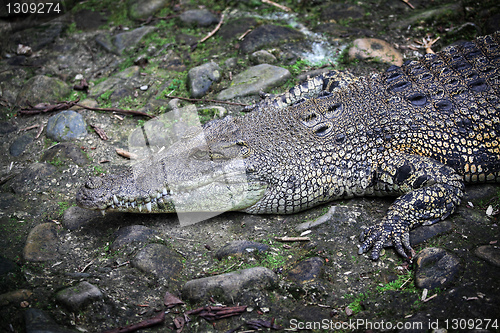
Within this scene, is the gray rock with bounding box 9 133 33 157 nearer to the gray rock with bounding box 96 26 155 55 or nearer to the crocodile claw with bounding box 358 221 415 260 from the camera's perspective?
the gray rock with bounding box 96 26 155 55

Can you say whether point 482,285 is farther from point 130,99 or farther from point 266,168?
point 130,99

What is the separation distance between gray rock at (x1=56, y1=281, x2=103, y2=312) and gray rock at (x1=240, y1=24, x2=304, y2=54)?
3.87 m

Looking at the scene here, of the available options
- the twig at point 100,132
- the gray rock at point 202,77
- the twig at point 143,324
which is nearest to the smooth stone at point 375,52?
the gray rock at point 202,77

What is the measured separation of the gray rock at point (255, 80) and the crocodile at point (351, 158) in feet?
3.67

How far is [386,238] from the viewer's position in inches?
128

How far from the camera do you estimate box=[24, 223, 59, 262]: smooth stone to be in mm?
3149

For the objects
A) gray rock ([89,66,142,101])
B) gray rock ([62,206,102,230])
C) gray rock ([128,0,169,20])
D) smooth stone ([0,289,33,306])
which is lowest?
gray rock ([62,206,102,230])

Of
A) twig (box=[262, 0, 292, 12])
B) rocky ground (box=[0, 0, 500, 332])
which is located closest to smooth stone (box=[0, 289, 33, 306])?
rocky ground (box=[0, 0, 500, 332])

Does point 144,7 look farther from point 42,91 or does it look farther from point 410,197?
point 410,197

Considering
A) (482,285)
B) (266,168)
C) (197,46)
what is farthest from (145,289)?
(197,46)

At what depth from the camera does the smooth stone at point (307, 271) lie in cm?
299

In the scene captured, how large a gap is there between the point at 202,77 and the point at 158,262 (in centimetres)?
278

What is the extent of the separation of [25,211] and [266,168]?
2.29 meters

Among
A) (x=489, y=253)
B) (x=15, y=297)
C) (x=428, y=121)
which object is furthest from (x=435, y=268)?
(x=15, y=297)
